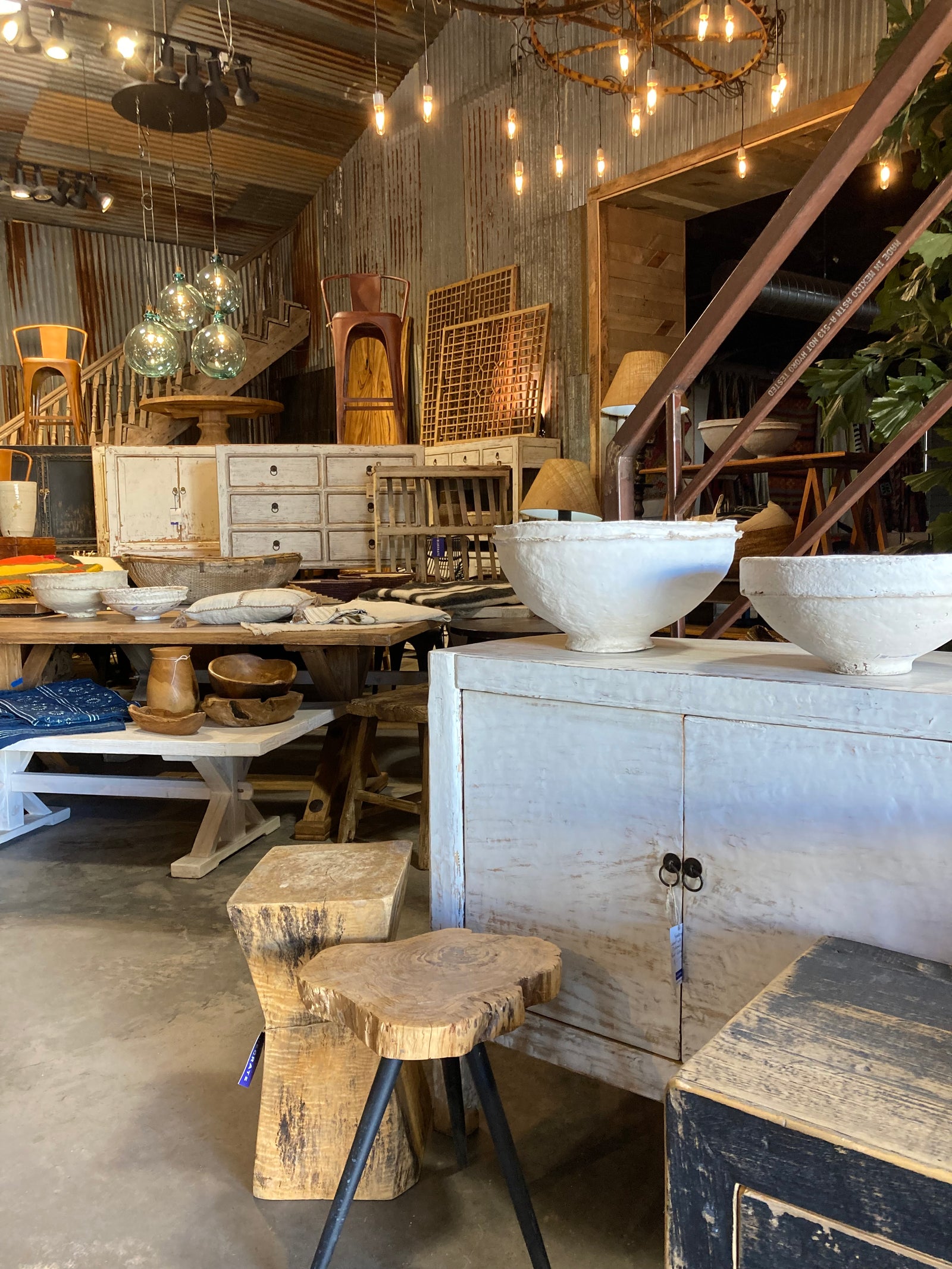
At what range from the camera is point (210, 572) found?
4.12 metres

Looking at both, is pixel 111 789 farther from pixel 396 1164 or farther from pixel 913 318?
pixel 913 318

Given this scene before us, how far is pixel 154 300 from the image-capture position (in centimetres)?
1163

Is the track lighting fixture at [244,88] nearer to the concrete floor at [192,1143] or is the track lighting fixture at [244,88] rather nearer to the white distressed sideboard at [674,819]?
the concrete floor at [192,1143]

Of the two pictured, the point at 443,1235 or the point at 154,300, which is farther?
the point at 154,300

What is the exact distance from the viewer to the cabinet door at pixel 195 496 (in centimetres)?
765

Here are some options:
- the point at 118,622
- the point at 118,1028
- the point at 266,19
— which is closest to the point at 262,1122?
the point at 118,1028

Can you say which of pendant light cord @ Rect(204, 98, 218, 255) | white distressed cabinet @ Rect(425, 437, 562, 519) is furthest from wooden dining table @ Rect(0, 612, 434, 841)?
white distressed cabinet @ Rect(425, 437, 562, 519)

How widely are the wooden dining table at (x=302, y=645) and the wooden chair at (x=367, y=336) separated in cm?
429

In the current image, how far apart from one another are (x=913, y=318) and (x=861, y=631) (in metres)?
2.13

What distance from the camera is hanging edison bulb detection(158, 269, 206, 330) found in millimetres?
5359

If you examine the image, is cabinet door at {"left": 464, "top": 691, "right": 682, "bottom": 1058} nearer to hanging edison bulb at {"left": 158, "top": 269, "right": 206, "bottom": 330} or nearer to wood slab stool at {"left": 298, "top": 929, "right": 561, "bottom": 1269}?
wood slab stool at {"left": 298, "top": 929, "right": 561, "bottom": 1269}

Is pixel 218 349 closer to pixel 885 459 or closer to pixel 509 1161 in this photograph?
pixel 885 459

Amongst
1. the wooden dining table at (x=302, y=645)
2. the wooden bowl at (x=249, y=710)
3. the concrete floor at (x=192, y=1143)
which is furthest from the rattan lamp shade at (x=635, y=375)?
the concrete floor at (x=192, y=1143)

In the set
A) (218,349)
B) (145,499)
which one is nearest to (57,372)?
(145,499)
